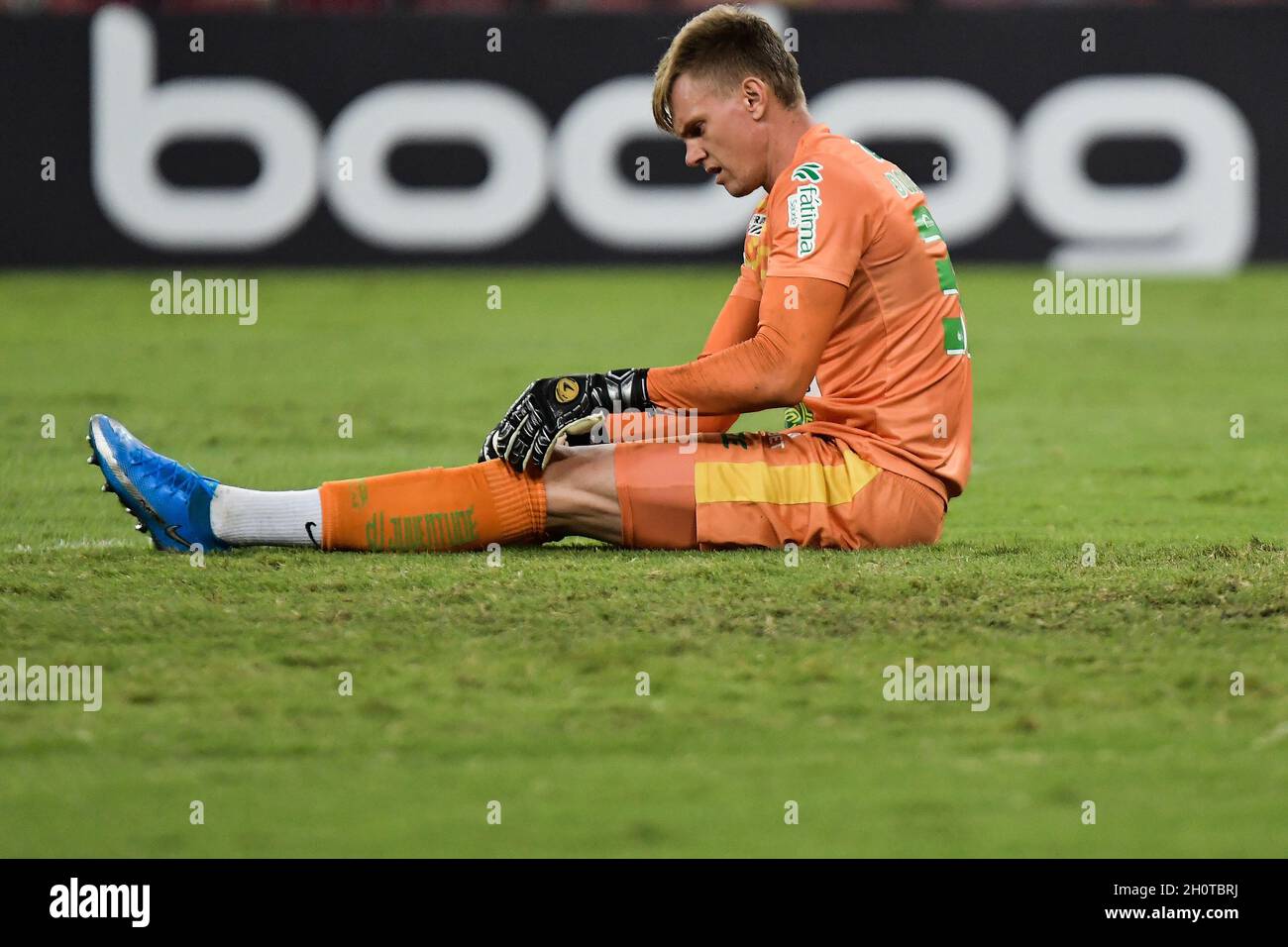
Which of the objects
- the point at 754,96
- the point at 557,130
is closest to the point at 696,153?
the point at 754,96

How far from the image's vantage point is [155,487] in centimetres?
505

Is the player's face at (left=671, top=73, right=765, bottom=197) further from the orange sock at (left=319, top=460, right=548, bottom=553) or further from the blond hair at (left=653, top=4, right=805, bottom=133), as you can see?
the orange sock at (left=319, top=460, right=548, bottom=553)

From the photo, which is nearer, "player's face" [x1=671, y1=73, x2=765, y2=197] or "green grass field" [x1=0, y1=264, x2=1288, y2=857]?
"green grass field" [x1=0, y1=264, x2=1288, y2=857]

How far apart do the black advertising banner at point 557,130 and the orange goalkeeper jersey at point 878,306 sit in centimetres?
881

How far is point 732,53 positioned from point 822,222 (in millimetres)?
536

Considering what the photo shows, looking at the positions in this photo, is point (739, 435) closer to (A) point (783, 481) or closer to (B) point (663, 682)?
(A) point (783, 481)

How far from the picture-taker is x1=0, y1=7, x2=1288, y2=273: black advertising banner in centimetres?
1366

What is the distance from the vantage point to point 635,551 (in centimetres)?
528

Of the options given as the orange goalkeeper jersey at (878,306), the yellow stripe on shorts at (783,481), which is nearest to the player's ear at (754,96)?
the orange goalkeeper jersey at (878,306)

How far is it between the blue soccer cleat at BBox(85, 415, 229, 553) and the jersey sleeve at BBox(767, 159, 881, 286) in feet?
5.51

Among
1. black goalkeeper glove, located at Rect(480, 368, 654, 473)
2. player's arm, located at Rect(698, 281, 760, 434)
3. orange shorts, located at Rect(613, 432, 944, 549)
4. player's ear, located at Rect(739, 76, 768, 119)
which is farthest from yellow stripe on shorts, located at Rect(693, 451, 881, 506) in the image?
player's ear, located at Rect(739, 76, 768, 119)
